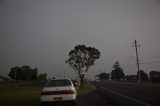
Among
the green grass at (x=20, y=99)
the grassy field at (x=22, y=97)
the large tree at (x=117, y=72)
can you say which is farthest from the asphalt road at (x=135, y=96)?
the large tree at (x=117, y=72)

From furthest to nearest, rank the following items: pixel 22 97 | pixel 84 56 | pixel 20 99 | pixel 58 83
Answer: pixel 84 56 < pixel 22 97 < pixel 20 99 < pixel 58 83

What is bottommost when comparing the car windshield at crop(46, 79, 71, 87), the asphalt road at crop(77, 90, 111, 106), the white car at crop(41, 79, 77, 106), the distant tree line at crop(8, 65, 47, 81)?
the asphalt road at crop(77, 90, 111, 106)

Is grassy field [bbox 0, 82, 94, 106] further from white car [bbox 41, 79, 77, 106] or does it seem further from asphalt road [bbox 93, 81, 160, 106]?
asphalt road [bbox 93, 81, 160, 106]

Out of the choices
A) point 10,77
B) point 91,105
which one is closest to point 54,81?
point 91,105

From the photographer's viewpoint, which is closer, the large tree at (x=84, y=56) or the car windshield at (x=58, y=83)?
the car windshield at (x=58, y=83)

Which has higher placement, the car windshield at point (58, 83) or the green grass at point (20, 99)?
the car windshield at point (58, 83)

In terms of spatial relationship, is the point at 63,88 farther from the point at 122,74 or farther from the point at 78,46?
the point at 122,74

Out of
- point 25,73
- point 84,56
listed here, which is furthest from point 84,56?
point 25,73

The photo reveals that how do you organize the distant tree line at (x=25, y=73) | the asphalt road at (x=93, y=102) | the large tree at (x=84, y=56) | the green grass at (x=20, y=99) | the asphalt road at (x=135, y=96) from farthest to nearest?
the distant tree line at (x=25, y=73), the large tree at (x=84, y=56), the green grass at (x=20, y=99), the asphalt road at (x=93, y=102), the asphalt road at (x=135, y=96)

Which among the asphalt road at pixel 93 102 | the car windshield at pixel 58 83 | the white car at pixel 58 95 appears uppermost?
the car windshield at pixel 58 83

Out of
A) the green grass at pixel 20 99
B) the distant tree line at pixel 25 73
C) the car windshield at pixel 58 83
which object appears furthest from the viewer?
the distant tree line at pixel 25 73

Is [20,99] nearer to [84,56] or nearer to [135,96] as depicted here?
[135,96]

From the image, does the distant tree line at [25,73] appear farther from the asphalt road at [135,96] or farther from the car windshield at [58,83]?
the car windshield at [58,83]

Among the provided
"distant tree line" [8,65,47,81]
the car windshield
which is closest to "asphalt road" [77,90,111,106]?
the car windshield
